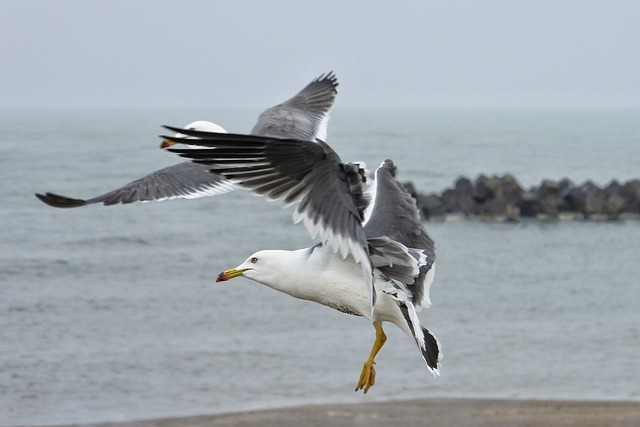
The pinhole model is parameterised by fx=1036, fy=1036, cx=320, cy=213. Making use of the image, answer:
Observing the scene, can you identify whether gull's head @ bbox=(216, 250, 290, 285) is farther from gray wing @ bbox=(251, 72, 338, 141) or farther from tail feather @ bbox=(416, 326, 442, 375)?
gray wing @ bbox=(251, 72, 338, 141)

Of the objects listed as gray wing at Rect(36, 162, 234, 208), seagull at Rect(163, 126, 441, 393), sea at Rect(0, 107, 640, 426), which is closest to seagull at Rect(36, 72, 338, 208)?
gray wing at Rect(36, 162, 234, 208)

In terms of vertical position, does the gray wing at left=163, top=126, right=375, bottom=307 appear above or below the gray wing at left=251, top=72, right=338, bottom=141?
below

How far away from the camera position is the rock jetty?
43000 millimetres

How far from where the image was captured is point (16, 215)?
4944cm

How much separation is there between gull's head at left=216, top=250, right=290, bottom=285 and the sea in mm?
13809

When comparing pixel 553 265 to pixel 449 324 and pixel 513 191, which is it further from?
pixel 449 324

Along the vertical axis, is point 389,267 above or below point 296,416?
above

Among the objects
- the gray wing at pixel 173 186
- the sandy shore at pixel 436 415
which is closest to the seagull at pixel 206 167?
the gray wing at pixel 173 186

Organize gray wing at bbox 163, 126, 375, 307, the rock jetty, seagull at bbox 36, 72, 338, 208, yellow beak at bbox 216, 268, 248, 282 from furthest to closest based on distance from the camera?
the rock jetty → seagull at bbox 36, 72, 338, 208 → yellow beak at bbox 216, 268, 248, 282 → gray wing at bbox 163, 126, 375, 307

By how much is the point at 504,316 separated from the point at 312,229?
72.9 feet

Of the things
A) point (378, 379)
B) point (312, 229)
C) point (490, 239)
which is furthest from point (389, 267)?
point (490, 239)

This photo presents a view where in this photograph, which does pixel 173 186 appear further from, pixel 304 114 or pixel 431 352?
pixel 431 352

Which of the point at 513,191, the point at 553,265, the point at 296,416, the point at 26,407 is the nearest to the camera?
the point at 296,416

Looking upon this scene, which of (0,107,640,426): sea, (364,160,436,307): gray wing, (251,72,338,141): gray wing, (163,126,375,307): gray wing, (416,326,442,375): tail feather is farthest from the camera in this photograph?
(0,107,640,426): sea
